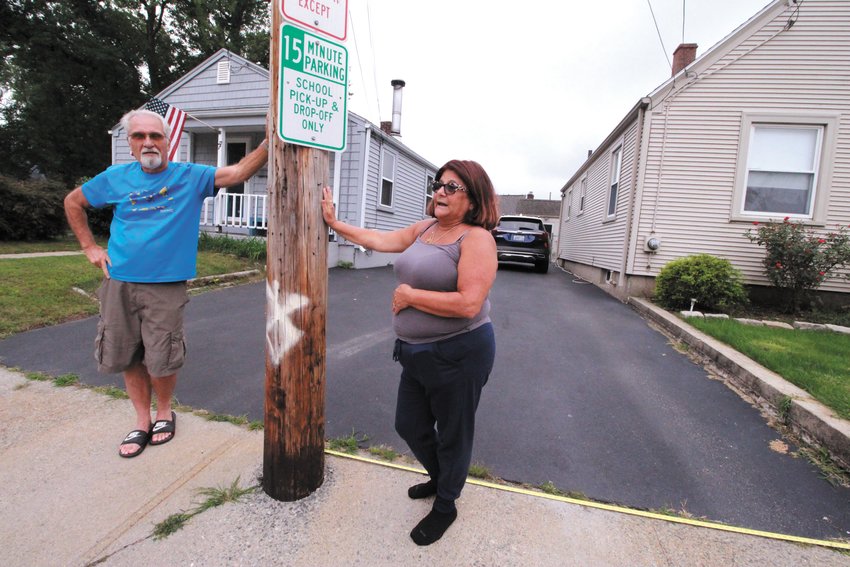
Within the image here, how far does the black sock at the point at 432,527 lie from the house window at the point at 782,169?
835 centimetres

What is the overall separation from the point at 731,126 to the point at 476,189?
814 centimetres

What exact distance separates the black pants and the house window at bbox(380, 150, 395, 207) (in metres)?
10.6

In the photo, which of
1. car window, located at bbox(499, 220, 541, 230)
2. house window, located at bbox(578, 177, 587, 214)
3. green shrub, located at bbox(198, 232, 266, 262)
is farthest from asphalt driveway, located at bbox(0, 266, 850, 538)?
house window, located at bbox(578, 177, 587, 214)

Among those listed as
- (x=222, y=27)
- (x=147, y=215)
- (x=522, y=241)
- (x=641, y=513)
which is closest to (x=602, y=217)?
(x=522, y=241)

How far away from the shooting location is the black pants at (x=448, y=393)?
1866mm

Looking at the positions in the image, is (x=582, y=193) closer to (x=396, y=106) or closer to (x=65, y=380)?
(x=396, y=106)

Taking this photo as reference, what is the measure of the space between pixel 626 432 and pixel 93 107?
92.2ft

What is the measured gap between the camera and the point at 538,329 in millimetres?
5836

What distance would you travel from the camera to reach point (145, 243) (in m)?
2.40

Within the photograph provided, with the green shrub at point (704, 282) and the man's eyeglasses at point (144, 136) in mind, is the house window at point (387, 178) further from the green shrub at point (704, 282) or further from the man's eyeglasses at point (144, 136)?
the man's eyeglasses at point (144, 136)

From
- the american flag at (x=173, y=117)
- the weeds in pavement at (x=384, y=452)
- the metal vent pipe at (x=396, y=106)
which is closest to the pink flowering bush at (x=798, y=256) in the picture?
the weeds in pavement at (x=384, y=452)

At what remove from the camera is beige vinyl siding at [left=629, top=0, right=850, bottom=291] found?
24.1ft

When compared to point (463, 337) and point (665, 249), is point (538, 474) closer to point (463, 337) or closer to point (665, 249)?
point (463, 337)

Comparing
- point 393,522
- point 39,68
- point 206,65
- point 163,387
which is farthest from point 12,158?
point 393,522
